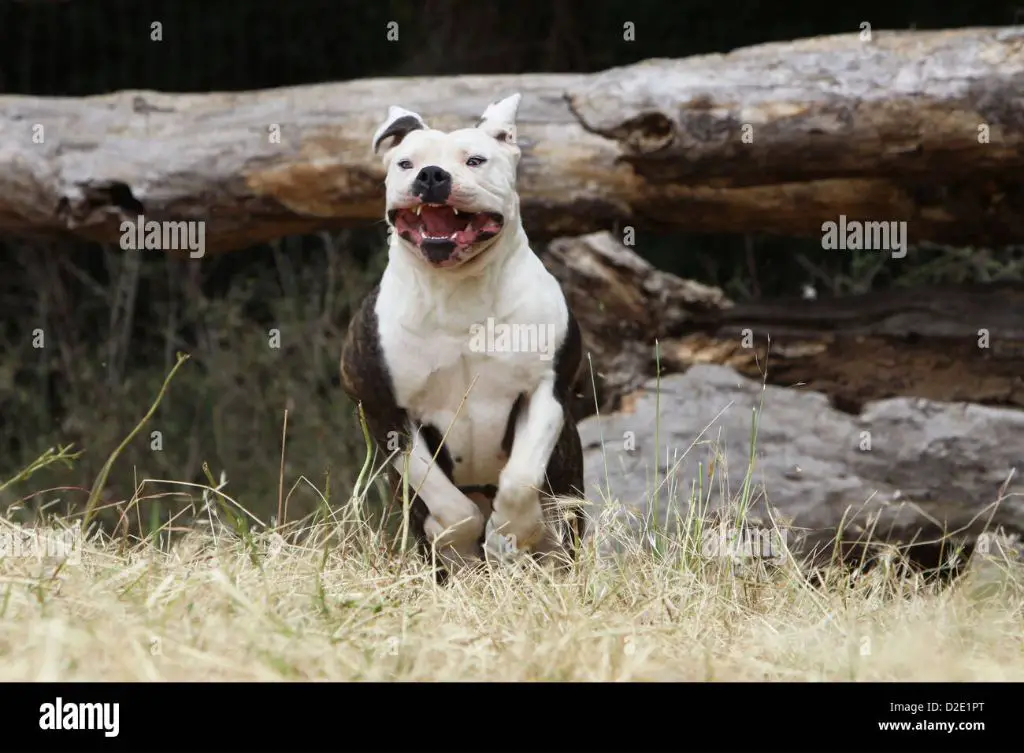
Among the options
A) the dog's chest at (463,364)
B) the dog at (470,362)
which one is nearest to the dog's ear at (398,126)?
the dog at (470,362)

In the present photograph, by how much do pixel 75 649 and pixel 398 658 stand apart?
656 mm

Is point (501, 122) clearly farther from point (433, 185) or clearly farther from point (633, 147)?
point (633, 147)

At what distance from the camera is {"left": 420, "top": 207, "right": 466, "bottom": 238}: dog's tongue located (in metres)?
3.64

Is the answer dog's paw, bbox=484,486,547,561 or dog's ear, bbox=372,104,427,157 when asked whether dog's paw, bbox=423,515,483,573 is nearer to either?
dog's paw, bbox=484,486,547,561

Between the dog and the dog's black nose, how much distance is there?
0.21 feet

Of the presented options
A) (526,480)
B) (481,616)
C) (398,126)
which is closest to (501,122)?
(398,126)

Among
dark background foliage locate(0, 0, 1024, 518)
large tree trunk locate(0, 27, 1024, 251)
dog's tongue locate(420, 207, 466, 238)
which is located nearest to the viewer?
dog's tongue locate(420, 207, 466, 238)

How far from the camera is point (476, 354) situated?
3.75m

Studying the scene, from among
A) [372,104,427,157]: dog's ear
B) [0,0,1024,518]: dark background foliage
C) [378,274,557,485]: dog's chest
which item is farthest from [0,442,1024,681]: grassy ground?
[0,0,1024,518]: dark background foliage

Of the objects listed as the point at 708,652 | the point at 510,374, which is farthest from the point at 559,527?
the point at 708,652

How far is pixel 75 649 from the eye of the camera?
2885 mm

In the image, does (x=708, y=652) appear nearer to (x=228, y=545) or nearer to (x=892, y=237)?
(x=228, y=545)

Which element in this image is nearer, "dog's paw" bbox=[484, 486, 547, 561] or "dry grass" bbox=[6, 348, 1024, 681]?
"dry grass" bbox=[6, 348, 1024, 681]

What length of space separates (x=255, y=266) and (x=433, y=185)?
4.31m
